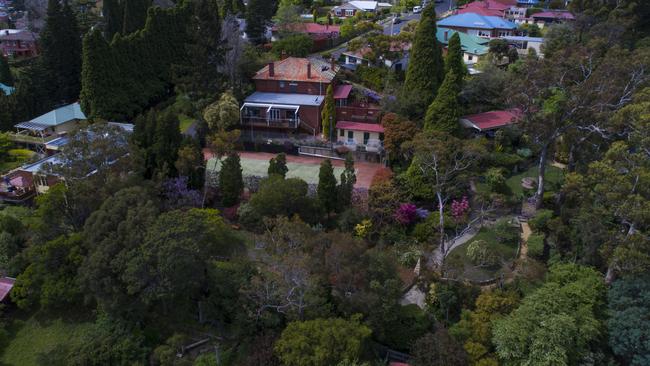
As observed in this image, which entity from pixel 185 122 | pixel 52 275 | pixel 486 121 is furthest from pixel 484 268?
pixel 185 122

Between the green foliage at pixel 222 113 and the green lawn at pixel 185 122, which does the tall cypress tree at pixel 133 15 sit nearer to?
the green lawn at pixel 185 122

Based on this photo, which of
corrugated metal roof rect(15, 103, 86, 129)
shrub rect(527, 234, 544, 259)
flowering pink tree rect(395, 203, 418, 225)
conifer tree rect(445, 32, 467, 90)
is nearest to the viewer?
shrub rect(527, 234, 544, 259)

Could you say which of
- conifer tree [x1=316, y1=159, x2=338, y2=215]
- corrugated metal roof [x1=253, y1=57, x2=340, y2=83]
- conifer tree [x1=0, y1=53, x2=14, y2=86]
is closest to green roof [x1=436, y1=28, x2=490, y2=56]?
corrugated metal roof [x1=253, y1=57, x2=340, y2=83]

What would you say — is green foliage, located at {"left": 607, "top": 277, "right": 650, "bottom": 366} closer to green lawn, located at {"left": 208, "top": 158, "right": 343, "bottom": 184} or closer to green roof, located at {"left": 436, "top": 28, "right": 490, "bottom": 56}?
green lawn, located at {"left": 208, "top": 158, "right": 343, "bottom": 184}

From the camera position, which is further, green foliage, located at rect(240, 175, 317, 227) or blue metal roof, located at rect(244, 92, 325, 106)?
blue metal roof, located at rect(244, 92, 325, 106)

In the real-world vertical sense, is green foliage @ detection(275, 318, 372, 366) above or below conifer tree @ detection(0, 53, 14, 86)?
below

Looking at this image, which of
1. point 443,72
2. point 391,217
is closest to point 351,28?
point 443,72

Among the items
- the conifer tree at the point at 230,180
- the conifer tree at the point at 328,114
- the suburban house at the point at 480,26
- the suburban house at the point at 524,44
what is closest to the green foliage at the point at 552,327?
the conifer tree at the point at 230,180
